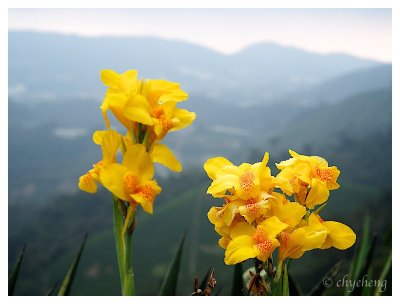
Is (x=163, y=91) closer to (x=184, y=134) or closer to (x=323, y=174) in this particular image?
(x=323, y=174)

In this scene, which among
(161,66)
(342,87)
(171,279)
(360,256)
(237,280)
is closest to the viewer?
(237,280)

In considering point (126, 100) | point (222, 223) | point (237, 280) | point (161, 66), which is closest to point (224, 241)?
point (222, 223)

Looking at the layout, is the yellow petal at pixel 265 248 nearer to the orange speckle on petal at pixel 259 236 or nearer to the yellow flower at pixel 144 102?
the orange speckle on petal at pixel 259 236

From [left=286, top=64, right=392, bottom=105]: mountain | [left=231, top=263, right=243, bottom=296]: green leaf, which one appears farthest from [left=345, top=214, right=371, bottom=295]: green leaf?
[left=286, top=64, right=392, bottom=105]: mountain

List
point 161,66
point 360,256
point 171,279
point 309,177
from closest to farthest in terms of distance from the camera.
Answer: point 309,177, point 171,279, point 360,256, point 161,66

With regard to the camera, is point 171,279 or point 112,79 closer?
point 112,79

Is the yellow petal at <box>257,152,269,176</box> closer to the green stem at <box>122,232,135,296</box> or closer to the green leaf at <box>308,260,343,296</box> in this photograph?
the green stem at <box>122,232,135,296</box>
